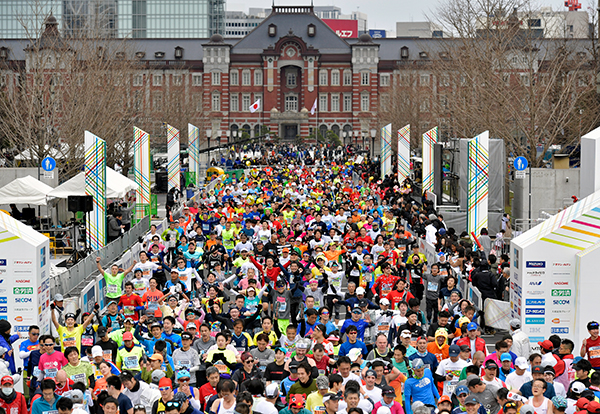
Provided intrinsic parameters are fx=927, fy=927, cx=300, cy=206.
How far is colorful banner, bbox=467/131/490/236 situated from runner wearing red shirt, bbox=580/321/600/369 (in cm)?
1226

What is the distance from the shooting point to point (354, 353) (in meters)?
11.8

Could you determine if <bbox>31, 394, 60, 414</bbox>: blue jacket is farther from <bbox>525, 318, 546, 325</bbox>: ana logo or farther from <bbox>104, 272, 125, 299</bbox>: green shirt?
<bbox>525, 318, 546, 325</bbox>: ana logo

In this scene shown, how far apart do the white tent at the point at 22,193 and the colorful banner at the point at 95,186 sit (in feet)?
10.2

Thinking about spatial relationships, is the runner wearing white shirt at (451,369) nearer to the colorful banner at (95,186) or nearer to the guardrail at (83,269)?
the guardrail at (83,269)

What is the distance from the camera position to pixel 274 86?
352 ft

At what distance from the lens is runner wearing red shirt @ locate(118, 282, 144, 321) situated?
1507 cm

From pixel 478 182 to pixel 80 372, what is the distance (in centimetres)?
1524

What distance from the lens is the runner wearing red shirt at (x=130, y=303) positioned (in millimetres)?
Result: 15070

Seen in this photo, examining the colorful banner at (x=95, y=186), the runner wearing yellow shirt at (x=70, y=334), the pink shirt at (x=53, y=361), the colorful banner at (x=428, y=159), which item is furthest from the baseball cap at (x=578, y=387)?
the colorful banner at (x=428, y=159)

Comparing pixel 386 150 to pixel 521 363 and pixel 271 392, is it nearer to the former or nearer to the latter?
pixel 521 363

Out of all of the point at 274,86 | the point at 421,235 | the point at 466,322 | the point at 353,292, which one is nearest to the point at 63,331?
the point at 353,292

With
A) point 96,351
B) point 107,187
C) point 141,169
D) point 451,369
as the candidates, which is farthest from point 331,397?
point 141,169

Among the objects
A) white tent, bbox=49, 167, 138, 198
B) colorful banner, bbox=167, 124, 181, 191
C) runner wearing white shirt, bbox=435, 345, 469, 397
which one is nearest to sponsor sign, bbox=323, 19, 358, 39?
colorful banner, bbox=167, 124, 181, 191

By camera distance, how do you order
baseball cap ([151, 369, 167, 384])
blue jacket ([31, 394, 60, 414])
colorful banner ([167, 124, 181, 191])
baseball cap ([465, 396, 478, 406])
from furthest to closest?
1. colorful banner ([167, 124, 181, 191])
2. baseball cap ([151, 369, 167, 384])
3. blue jacket ([31, 394, 60, 414])
4. baseball cap ([465, 396, 478, 406])
